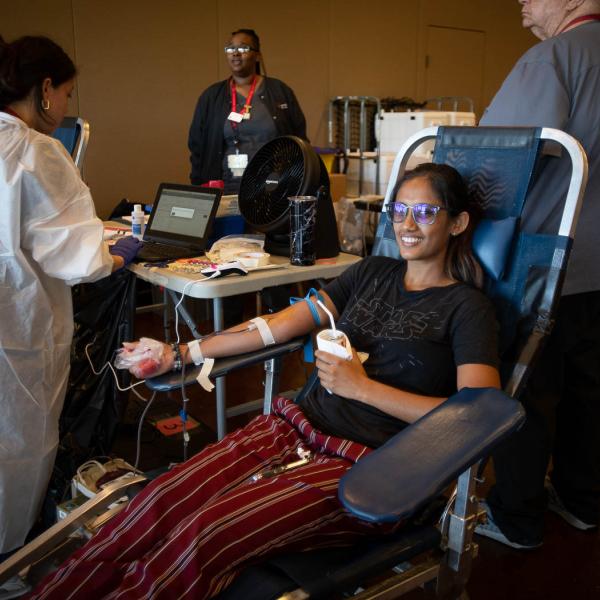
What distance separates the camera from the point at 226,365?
146cm

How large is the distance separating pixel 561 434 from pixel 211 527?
129 cm

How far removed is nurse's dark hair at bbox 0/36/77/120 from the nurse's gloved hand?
474 millimetres

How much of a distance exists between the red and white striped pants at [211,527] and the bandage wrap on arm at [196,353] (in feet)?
0.76

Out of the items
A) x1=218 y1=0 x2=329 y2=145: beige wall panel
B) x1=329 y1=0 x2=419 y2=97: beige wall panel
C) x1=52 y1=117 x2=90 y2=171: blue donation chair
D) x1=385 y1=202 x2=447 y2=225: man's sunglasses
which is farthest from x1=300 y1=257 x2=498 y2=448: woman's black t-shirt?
x1=329 y1=0 x2=419 y2=97: beige wall panel

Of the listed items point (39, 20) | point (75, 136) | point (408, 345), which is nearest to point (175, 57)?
point (39, 20)

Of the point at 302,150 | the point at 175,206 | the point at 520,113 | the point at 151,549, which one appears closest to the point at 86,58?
the point at 175,206

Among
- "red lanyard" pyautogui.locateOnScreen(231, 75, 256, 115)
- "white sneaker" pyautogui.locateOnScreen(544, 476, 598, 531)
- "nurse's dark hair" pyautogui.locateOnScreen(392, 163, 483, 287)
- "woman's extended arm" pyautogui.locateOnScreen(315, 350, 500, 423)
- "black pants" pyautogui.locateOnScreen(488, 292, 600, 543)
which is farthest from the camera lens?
"red lanyard" pyautogui.locateOnScreen(231, 75, 256, 115)

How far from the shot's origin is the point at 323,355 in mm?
1386

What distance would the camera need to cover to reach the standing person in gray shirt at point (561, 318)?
5.47ft

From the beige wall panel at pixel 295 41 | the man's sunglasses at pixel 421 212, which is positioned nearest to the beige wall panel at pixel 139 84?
the beige wall panel at pixel 295 41

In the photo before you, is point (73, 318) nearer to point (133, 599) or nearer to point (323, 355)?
point (323, 355)

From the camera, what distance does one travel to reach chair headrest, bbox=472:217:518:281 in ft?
4.90

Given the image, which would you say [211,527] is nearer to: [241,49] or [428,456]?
[428,456]

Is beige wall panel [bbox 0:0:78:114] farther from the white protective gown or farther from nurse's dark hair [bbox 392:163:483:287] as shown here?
nurse's dark hair [bbox 392:163:483:287]
